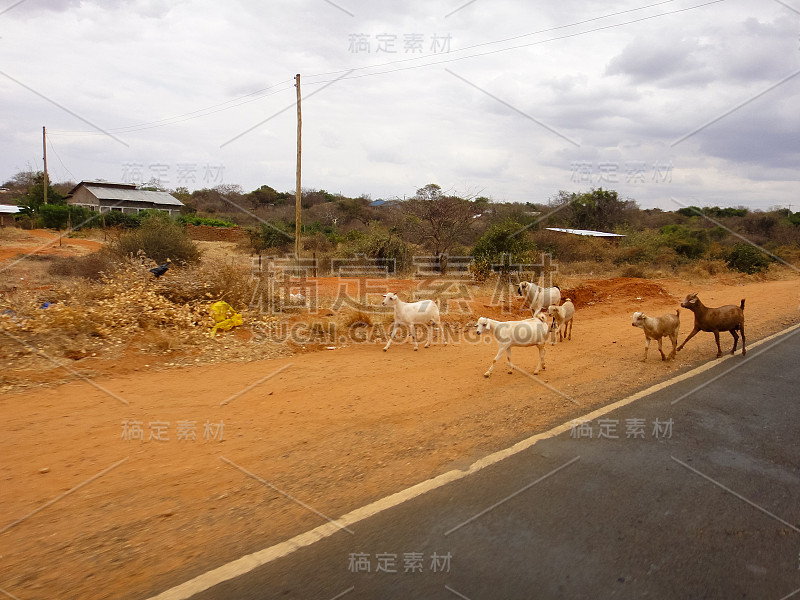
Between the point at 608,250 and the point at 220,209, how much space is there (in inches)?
1937

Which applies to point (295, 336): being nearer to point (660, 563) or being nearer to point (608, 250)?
point (660, 563)

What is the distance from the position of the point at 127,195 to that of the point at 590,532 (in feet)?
189

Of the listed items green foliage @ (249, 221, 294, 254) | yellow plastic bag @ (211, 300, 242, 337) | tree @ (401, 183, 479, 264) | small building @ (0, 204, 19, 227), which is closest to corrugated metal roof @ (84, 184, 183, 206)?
small building @ (0, 204, 19, 227)

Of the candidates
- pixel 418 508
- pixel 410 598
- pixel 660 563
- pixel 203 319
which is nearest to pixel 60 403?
pixel 203 319

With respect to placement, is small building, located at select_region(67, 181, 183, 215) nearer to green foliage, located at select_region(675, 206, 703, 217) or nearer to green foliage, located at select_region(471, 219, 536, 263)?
green foliage, located at select_region(471, 219, 536, 263)

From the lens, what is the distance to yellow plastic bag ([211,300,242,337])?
10.4m

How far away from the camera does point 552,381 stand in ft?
25.8

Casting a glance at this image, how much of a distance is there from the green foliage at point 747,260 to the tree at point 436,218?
572 inches

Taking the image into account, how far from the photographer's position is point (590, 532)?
12.4ft

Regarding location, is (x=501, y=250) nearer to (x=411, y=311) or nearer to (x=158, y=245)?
(x=411, y=311)

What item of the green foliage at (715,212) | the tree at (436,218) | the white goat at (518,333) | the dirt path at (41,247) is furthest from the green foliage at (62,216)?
the green foliage at (715,212)

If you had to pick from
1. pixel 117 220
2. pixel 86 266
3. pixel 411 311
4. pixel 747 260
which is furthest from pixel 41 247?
pixel 747 260

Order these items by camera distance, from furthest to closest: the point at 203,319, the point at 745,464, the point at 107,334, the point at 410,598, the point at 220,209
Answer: the point at 220,209, the point at 203,319, the point at 107,334, the point at 745,464, the point at 410,598

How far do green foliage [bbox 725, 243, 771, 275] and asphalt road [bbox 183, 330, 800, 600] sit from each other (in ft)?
81.2
